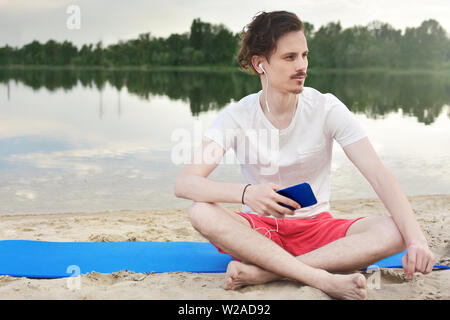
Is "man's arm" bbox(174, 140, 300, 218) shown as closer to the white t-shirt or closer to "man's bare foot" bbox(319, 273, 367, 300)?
the white t-shirt

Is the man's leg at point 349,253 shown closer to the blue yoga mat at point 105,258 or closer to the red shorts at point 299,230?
the red shorts at point 299,230

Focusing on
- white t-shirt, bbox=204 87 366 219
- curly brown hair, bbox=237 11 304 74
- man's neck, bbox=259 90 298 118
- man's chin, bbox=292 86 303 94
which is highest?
curly brown hair, bbox=237 11 304 74

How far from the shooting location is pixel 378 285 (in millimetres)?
2451

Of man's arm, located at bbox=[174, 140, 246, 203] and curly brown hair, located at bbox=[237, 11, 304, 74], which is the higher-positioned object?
curly brown hair, located at bbox=[237, 11, 304, 74]

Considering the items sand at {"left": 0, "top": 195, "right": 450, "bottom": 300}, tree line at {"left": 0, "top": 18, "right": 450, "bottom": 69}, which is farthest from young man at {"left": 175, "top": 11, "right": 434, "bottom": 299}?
tree line at {"left": 0, "top": 18, "right": 450, "bottom": 69}

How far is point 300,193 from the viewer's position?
2084 millimetres

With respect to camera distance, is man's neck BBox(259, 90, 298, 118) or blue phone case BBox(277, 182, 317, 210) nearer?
blue phone case BBox(277, 182, 317, 210)

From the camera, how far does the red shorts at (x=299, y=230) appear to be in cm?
249

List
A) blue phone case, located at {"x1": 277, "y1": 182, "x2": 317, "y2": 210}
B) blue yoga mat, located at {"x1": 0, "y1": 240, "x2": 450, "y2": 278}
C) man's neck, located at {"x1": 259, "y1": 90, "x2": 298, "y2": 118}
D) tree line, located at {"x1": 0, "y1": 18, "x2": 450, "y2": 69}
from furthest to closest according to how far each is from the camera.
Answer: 1. tree line, located at {"x1": 0, "y1": 18, "x2": 450, "y2": 69}
2. blue yoga mat, located at {"x1": 0, "y1": 240, "x2": 450, "y2": 278}
3. man's neck, located at {"x1": 259, "y1": 90, "x2": 298, "y2": 118}
4. blue phone case, located at {"x1": 277, "y1": 182, "x2": 317, "y2": 210}

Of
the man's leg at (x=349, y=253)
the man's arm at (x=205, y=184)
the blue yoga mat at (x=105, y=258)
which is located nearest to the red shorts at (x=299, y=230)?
the man's leg at (x=349, y=253)

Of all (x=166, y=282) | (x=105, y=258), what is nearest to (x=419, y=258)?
(x=166, y=282)

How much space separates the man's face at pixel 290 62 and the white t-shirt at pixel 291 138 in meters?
0.14

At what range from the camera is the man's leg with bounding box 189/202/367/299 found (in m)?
2.24
